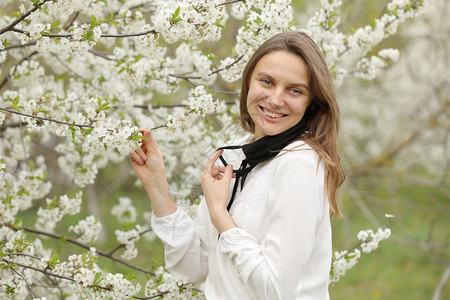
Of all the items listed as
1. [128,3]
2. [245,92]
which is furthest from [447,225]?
[245,92]

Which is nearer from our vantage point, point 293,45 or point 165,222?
point 293,45

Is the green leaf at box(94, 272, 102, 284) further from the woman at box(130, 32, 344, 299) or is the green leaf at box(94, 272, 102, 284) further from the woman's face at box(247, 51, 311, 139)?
the woman's face at box(247, 51, 311, 139)

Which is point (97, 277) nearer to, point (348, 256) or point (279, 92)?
point (279, 92)

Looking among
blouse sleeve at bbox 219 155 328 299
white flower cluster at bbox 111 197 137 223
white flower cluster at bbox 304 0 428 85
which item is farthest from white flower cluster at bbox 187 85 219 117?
white flower cluster at bbox 111 197 137 223

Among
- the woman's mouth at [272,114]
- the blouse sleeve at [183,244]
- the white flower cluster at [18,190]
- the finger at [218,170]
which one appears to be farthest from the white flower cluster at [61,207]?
the woman's mouth at [272,114]

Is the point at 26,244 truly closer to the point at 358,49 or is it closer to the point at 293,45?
the point at 293,45

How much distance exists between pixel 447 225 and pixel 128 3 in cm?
585

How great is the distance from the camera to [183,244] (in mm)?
2154

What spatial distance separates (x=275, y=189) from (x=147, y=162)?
1.86 feet

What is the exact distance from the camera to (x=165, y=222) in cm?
218

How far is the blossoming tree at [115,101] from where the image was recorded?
225cm

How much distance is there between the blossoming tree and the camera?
7.38 ft

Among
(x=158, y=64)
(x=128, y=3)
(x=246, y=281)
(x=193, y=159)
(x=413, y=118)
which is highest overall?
(x=413, y=118)

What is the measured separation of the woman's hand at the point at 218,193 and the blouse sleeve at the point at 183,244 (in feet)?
0.84
